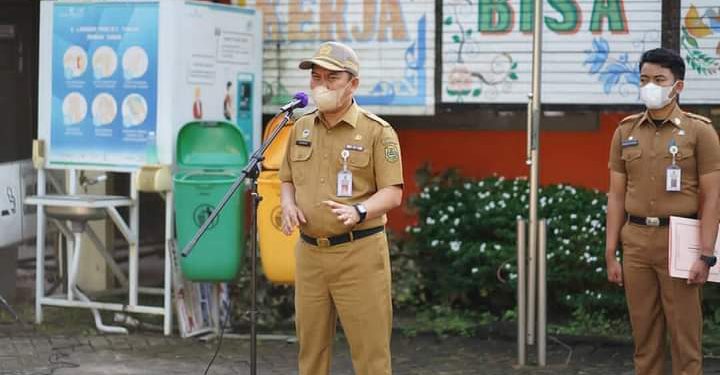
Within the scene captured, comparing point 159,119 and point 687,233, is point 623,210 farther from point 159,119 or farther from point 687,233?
point 159,119

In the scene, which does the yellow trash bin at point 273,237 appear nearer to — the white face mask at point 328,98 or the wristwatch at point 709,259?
the white face mask at point 328,98

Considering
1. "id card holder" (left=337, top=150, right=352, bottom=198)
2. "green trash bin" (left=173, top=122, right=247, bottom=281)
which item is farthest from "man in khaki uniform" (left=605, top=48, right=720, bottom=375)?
"green trash bin" (left=173, top=122, right=247, bottom=281)

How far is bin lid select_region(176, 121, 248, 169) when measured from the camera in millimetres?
8781

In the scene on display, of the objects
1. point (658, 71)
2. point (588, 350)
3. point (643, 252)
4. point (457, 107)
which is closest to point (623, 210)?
point (643, 252)

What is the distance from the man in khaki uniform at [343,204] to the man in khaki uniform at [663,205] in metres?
1.38

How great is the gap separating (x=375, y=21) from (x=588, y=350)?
287cm

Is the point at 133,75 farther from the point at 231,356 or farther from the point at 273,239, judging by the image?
the point at 231,356

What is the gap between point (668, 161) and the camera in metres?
6.35

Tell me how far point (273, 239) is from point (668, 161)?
301 centimetres

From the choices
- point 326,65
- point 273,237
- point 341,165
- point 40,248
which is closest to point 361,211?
point 341,165

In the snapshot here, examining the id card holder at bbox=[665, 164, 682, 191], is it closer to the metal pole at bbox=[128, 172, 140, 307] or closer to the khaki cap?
the khaki cap

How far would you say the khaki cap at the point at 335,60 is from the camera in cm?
573

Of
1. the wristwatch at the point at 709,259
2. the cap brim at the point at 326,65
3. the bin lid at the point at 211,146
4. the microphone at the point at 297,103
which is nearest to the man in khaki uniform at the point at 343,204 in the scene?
the cap brim at the point at 326,65

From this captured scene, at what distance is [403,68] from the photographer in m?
9.34
